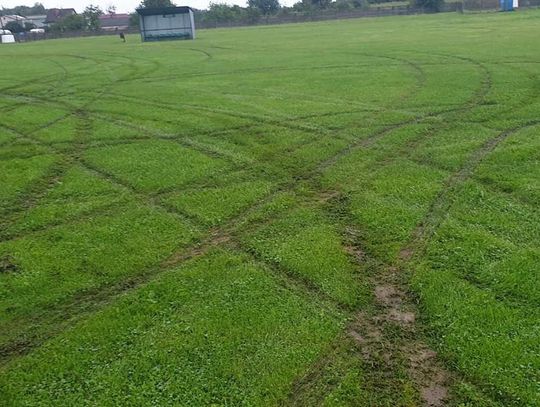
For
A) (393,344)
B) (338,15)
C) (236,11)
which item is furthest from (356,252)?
(236,11)

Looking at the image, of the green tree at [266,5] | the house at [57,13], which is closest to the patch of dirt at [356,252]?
the green tree at [266,5]

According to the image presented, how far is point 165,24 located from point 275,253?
5710cm

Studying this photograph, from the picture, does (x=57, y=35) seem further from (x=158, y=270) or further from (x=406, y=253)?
(x=406, y=253)

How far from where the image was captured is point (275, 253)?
9.36 meters

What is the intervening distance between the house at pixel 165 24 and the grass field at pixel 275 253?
4417cm

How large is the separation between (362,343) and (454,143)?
29.6 feet

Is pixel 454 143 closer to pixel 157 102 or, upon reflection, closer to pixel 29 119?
pixel 157 102

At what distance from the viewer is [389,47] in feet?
120

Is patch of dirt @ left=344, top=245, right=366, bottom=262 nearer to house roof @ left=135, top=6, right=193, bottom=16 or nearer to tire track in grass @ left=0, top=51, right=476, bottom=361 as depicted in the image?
tire track in grass @ left=0, top=51, right=476, bottom=361

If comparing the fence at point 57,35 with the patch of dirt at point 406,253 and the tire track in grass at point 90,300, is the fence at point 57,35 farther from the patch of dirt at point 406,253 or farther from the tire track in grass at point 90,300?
the patch of dirt at point 406,253

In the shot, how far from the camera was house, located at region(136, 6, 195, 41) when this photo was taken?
60.2 metres

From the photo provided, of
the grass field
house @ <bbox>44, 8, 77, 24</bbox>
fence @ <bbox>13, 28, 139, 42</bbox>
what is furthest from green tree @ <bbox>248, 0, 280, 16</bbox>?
the grass field

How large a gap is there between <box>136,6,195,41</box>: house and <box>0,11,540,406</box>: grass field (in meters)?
44.2

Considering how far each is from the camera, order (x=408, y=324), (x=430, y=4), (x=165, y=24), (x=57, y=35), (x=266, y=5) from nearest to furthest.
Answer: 1. (x=408, y=324)
2. (x=165, y=24)
3. (x=430, y=4)
4. (x=57, y=35)
5. (x=266, y=5)
